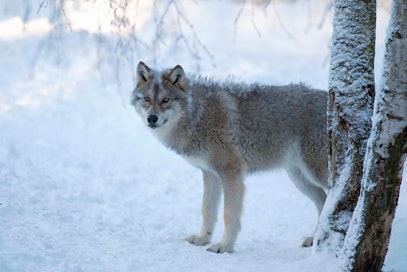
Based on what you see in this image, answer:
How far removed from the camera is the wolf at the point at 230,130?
240 inches

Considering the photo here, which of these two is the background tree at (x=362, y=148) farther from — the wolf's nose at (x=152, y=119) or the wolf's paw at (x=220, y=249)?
the wolf's nose at (x=152, y=119)

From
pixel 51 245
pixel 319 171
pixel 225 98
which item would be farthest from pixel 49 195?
pixel 319 171

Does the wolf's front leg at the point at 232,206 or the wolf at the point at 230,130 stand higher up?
the wolf at the point at 230,130

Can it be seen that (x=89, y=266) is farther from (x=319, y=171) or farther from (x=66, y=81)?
(x=66, y=81)

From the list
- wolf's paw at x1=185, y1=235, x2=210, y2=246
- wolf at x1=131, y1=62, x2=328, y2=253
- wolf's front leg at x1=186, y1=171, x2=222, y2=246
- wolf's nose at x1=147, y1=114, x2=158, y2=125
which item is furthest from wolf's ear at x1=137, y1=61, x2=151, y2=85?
wolf's paw at x1=185, y1=235, x2=210, y2=246

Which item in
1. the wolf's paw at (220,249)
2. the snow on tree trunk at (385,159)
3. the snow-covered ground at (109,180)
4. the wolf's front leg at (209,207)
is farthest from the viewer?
the wolf's front leg at (209,207)

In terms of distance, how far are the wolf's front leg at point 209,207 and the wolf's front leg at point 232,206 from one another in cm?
43

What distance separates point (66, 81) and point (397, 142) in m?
10.5

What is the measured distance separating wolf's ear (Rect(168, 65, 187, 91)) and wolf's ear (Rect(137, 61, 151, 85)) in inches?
10.6

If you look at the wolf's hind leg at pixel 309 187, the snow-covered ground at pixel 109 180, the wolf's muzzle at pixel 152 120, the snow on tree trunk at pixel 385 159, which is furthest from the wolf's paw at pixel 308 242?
the snow on tree trunk at pixel 385 159

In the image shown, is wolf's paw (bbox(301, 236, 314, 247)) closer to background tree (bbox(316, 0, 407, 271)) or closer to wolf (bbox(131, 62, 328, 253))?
wolf (bbox(131, 62, 328, 253))

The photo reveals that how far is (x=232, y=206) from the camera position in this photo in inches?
237

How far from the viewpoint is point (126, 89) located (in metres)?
13.2

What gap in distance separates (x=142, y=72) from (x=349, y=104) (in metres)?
2.96
